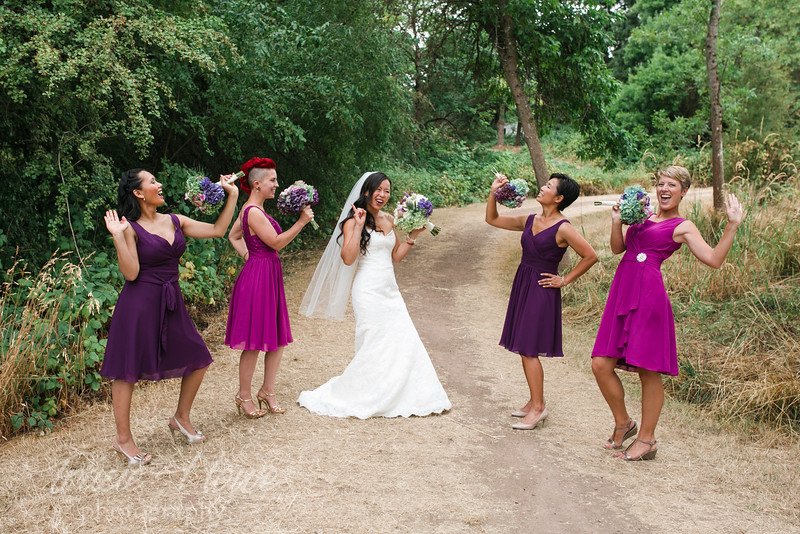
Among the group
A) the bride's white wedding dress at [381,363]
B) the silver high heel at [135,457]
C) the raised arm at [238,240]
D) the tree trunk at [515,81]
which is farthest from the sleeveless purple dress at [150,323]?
the tree trunk at [515,81]

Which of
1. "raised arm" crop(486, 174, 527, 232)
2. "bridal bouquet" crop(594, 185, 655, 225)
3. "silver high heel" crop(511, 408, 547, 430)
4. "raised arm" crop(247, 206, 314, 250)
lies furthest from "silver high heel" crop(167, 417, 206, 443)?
"bridal bouquet" crop(594, 185, 655, 225)

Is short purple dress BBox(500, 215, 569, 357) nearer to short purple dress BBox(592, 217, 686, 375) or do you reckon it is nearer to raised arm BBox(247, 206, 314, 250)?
short purple dress BBox(592, 217, 686, 375)

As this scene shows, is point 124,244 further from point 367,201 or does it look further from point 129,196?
point 367,201

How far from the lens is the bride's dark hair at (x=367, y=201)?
209 inches

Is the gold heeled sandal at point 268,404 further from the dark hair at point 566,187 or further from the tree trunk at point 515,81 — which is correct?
the tree trunk at point 515,81

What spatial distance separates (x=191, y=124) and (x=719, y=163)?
25.7ft

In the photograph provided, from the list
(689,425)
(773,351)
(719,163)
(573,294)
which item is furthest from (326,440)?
(719,163)

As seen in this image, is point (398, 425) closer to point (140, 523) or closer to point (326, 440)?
point (326, 440)

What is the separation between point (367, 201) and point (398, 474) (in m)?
2.24

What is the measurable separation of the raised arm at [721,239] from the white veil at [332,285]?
271cm

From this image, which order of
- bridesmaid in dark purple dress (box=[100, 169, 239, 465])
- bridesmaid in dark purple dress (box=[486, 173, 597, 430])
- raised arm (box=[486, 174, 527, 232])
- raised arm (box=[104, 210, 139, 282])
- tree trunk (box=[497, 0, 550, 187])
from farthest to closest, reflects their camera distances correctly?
tree trunk (box=[497, 0, 550, 187]), raised arm (box=[486, 174, 527, 232]), bridesmaid in dark purple dress (box=[486, 173, 597, 430]), bridesmaid in dark purple dress (box=[100, 169, 239, 465]), raised arm (box=[104, 210, 139, 282])

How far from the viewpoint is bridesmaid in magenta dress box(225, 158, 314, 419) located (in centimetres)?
507

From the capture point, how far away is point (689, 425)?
562 centimetres

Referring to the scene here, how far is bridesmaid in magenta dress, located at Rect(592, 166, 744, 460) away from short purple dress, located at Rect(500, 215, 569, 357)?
439 millimetres
